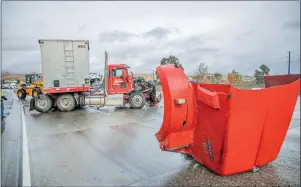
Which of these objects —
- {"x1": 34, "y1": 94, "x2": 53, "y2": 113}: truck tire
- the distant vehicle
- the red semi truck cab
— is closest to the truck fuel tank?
the distant vehicle

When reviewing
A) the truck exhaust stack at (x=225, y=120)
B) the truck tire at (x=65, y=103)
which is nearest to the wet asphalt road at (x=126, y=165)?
the truck exhaust stack at (x=225, y=120)

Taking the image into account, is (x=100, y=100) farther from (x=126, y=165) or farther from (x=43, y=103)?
(x=126, y=165)

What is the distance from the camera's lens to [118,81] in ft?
38.9

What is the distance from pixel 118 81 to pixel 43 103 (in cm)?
420

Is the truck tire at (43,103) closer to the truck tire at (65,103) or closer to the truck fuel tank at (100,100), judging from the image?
the truck tire at (65,103)

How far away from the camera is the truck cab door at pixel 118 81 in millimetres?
11805

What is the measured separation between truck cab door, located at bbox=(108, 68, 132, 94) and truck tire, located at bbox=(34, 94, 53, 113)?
130 inches

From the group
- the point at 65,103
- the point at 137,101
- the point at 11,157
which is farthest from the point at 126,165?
the point at 65,103

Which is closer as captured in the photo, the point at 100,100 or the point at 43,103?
the point at 43,103

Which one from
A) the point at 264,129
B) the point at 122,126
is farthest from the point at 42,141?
the point at 264,129

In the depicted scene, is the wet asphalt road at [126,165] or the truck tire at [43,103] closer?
the wet asphalt road at [126,165]

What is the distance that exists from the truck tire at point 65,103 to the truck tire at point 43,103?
1.64 feet

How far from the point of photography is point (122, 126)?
6941 mm

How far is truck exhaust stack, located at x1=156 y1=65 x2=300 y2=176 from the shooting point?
8.55 feet
